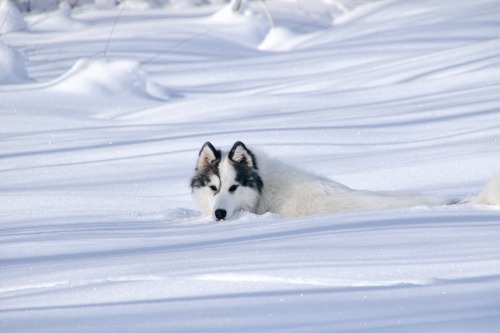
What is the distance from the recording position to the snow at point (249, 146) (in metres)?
2.92

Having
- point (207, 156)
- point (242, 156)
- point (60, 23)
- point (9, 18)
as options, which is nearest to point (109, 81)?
point (9, 18)

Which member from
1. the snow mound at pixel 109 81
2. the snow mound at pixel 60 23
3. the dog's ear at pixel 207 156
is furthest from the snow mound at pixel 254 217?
the snow mound at pixel 60 23

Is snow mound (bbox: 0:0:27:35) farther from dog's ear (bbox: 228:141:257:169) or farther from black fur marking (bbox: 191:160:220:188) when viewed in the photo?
dog's ear (bbox: 228:141:257:169)

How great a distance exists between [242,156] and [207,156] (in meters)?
0.28

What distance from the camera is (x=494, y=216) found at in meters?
4.04

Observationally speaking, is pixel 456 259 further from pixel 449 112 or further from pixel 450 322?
pixel 449 112

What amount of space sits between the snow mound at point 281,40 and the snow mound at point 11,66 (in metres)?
6.27

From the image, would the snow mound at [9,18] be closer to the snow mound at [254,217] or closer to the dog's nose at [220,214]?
the dog's nose at [220,214]

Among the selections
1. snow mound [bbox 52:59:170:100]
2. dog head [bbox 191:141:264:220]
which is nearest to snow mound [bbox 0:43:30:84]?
snow mound [bbox 52:59:170:100]

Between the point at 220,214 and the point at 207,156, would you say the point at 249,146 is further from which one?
the point at 220,214

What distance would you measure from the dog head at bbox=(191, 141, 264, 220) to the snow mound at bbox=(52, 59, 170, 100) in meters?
5.36

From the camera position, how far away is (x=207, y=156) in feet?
18.8

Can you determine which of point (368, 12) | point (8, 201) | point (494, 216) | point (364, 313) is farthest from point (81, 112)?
point (368, 12)

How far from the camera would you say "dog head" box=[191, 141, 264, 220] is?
555cm
